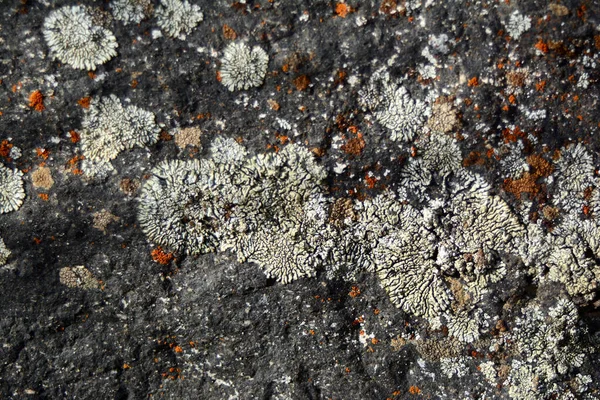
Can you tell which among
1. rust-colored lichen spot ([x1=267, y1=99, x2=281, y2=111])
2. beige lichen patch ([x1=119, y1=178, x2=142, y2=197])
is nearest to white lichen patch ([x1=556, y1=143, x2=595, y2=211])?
rust-colored lichen spot ([x1=267, y1=99, x2=281, y2=111])

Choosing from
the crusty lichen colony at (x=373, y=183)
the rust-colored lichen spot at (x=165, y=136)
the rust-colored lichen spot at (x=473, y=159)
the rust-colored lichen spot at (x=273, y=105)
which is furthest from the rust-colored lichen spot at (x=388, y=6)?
the rust-colored lichen spot at (x=165, y=136)

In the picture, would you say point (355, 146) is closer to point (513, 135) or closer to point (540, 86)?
point (513, 135)

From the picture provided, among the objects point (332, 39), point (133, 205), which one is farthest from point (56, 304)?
point (332, 39)

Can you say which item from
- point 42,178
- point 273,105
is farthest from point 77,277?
point 273,105

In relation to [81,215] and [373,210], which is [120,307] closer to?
[81,215]

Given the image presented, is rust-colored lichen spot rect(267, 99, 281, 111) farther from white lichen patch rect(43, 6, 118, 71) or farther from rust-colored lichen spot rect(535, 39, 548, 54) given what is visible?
rust-colored lichen spot rect(535, 39, 548, 54)
